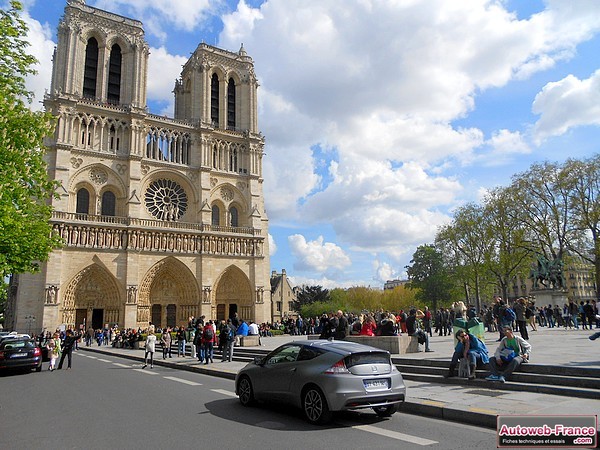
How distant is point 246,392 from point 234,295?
33.9 metres

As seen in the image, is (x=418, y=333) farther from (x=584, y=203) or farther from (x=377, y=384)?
(x=584, y=203)

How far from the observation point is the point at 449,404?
7.25 m

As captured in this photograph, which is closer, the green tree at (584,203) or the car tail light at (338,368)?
the car tail light at (338,368)

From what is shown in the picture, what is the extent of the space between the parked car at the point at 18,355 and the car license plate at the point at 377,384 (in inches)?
499

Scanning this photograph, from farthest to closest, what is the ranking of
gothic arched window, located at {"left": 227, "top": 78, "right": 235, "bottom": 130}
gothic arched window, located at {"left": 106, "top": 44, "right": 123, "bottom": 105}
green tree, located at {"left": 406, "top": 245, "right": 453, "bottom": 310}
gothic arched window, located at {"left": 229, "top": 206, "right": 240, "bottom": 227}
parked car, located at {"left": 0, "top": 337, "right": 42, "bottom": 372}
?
green tree, located at {"left": 406, "top": 245, "right": 453, "bottom": 310} < gothic arched window, located at {"left": 227, "top": 78, "right": 235, "bottom": 130} < gothic arched window, located at {"left": 229, "top": 206, "right": 240, "bottom": 227} < gothic arched window, located at {"left": 106, "top": 44, "right": 123, "bottom": 105} < parked car, located at {"left": 0, "top": 337, "right": 42, "bottom": 372}

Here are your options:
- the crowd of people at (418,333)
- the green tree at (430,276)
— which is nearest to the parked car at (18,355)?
the crowd of people at (418,333)

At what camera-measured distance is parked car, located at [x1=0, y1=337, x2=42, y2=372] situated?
13.9 m

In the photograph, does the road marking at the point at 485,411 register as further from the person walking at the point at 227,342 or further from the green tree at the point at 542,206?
the green tree at the point at 542,206

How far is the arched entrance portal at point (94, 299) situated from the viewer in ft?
110

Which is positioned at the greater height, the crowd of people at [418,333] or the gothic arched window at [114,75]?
the gothic arched window at [114,75]

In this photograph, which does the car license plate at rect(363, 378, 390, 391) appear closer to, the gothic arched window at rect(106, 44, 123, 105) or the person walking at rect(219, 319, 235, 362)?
the person walking at rect(219, 319, 235, 362)

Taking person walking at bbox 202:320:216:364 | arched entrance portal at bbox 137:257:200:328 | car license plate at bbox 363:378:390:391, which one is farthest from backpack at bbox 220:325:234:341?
arched entrance portal at bbox 137:257:200:328

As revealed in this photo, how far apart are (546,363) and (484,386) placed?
5.06 ft

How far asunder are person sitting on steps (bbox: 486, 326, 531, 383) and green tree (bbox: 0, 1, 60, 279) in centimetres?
1360
